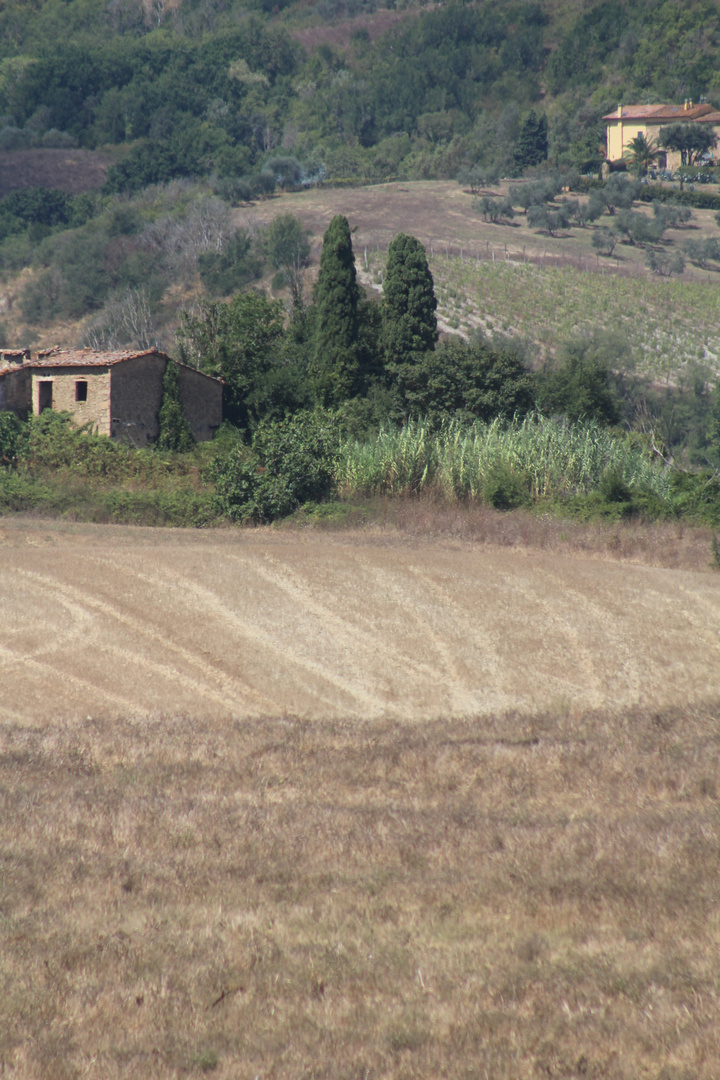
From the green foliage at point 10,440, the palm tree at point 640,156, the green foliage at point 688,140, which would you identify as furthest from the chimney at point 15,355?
the green foliage at point 688,140

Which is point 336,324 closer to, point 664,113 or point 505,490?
point 505,490

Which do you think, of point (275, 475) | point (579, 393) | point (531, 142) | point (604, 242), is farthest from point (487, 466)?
point (531, 142)

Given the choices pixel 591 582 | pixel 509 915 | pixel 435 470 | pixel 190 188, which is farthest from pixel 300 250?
pixel 509 915

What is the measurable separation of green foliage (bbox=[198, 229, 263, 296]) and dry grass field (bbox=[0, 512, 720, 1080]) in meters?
57.2

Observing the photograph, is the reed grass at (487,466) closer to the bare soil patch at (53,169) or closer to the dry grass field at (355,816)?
the dry grass field at (355,816)

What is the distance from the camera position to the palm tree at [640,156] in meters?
108

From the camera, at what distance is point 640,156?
358 feet

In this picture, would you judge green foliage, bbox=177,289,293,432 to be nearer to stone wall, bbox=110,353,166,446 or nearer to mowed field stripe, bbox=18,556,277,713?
stone wall, bbox=110,353,166,446

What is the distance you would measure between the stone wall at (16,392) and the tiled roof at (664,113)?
353 ft

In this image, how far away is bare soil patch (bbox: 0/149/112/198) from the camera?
10919cm

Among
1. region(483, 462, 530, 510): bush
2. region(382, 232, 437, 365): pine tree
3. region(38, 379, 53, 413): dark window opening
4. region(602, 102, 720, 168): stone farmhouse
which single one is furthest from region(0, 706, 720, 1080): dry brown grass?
region(602, 102, 720, 168): stone farmhouse

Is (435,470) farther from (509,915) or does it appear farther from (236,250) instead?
(236,250)

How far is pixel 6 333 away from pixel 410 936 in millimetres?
72660

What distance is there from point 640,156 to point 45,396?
307 feet
